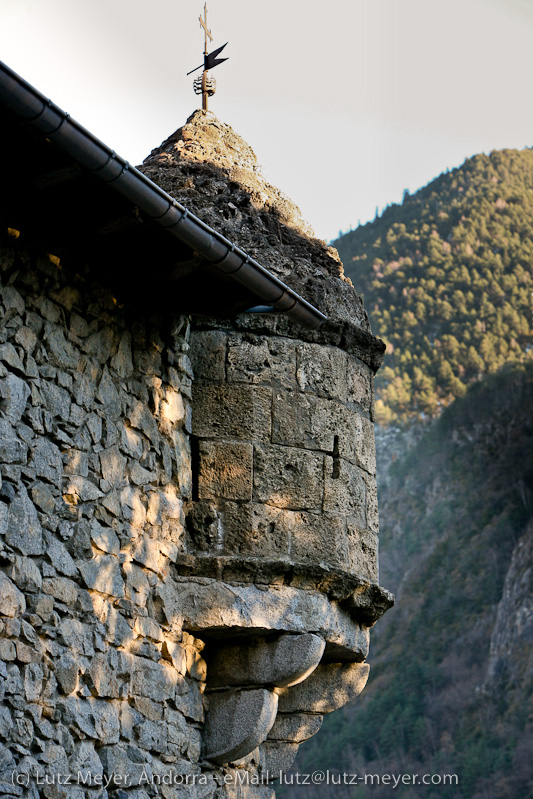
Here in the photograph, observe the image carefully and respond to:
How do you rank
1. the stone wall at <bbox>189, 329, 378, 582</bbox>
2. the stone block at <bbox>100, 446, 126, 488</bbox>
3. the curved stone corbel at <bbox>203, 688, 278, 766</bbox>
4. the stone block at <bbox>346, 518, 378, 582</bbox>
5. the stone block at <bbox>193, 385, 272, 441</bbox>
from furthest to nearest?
the stone block at <bbox>346, 518, 378, 582</bbox>, the stone block at <bbox>193, 385, 272, 441</bbox>, the stone wall at <bbox>189, 329, 378, 582</bbox>, the curved stone corbel at <bbox>203, 688, 278, 766</bbox>, the stone block at <bbox>100, 446, 126, 488</bbox>

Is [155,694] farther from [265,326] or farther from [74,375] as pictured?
[265,326]

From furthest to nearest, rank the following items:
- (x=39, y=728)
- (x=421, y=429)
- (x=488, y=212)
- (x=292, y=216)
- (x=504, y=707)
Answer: (x=488, y=212) → (x=421, y=429) → (x=504, y=707) → (x=292, y=216) → (x=39, y=728)

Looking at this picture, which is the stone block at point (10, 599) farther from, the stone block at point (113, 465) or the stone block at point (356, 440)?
the stone block at point (356, 440)

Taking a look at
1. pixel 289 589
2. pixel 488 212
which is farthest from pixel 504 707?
pixel 289 589

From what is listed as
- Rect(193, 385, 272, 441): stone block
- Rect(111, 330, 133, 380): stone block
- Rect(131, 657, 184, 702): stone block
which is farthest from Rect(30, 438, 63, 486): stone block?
Rect(193, 385, 272, 441): stone block

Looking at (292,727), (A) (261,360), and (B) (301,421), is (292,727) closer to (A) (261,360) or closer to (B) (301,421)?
(B) (301,421)

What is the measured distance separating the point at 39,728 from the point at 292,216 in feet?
9.25

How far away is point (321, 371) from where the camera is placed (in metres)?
5.09

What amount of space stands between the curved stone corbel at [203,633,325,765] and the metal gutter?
1321mm

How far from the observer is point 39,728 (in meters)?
3.56

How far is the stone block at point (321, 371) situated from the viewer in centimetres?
504

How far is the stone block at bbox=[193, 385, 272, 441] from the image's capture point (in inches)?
191

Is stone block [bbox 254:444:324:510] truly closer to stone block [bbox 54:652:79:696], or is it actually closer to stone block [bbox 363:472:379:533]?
stone block [bbox 363:472:379:533]

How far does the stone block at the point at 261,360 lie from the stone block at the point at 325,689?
1.31m
